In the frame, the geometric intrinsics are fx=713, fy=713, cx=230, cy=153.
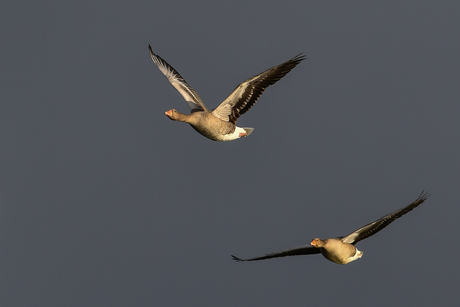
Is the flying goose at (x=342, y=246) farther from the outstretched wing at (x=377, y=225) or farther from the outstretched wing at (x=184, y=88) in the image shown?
the outstretched wing at (x=184, y=88)

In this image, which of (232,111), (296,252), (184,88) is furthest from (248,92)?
(296,252)

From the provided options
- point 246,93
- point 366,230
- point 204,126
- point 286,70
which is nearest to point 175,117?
point 204,126

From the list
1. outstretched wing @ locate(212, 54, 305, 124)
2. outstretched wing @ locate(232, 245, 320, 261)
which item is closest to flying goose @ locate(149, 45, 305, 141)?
outstretched wing @ locate(212, 54, 305, 124)

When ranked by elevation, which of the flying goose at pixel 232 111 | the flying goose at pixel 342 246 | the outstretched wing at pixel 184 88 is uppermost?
the outstretched wing at pixel 184 88

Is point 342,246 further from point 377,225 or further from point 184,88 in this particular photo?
point 184,88

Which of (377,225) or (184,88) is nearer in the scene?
(377,225)

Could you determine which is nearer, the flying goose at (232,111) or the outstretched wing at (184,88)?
the flying goose at (232,111)

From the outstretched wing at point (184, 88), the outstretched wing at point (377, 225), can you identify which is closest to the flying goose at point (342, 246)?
the outstretched wing at point (377, 225)

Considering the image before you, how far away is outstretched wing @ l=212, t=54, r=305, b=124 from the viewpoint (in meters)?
20.9

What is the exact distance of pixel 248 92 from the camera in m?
21.4

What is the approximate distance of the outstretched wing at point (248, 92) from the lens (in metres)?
20.9

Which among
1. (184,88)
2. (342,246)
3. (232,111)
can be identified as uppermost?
(184,88)

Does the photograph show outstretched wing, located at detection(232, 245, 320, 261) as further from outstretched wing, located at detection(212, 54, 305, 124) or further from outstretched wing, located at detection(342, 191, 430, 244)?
outstretched wing, located at detection(212, 54, 305, 124)

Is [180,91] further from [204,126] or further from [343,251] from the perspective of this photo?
[343,251]
